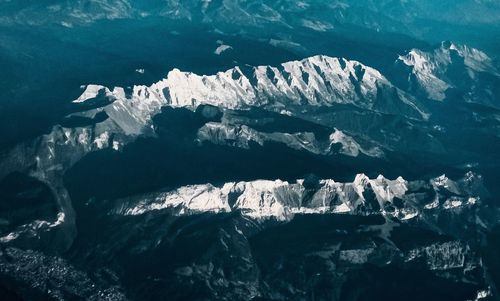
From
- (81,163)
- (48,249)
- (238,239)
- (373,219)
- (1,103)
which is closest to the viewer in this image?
(48,249)

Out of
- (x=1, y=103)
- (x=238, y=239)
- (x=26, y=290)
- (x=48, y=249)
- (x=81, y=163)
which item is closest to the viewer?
(x=26, y=290)

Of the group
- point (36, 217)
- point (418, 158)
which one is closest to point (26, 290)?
point (36, 217)

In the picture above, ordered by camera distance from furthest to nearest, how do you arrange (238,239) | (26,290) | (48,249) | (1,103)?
(1,103) → (238,239) → (48,249) → (26,290)

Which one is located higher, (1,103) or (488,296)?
(488,296)

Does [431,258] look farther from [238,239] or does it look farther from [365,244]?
[238,239]

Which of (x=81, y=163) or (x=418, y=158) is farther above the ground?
(x=81, y=163)

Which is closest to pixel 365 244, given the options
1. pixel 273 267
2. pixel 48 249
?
pixel 273 267

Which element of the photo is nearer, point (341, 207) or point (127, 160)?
point (341, 207)

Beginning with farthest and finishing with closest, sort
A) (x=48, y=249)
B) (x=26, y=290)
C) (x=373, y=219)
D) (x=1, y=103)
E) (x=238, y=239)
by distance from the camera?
(x=1, y=103) → (x=373, y=219) → (x=238, y=239) → (x=48, y=249) → (x=26, y=290)

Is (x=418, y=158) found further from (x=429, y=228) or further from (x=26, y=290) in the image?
(x=26, y=290)
